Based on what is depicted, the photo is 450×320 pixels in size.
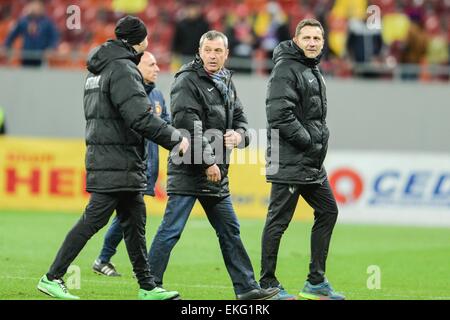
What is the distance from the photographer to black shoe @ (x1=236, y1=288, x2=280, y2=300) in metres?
9.30

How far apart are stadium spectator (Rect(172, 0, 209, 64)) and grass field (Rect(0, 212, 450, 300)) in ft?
14.5

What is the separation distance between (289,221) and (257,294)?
2.61ft

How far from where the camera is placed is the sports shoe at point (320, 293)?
31.3 feet

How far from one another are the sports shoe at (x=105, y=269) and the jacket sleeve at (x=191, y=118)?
2458 mm

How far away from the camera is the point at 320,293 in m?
9.59

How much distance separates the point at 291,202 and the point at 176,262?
340cm

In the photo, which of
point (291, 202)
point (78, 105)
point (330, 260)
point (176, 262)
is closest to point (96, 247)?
point (176, 262)

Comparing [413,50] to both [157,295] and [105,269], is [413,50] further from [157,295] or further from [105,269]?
[157,295]

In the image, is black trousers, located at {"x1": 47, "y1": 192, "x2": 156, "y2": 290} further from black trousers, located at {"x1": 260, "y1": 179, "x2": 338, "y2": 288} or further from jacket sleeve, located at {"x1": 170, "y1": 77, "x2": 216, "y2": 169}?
black trousers, located at {"x1": 260, "y1": 179, "x2": 338, "y2": 288}

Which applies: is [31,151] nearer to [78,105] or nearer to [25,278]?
[78,105]

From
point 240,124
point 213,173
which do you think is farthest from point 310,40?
point 213,173

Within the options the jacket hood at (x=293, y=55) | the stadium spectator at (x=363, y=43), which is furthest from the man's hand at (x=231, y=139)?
the stadium spectator at (x=363, y=43)
